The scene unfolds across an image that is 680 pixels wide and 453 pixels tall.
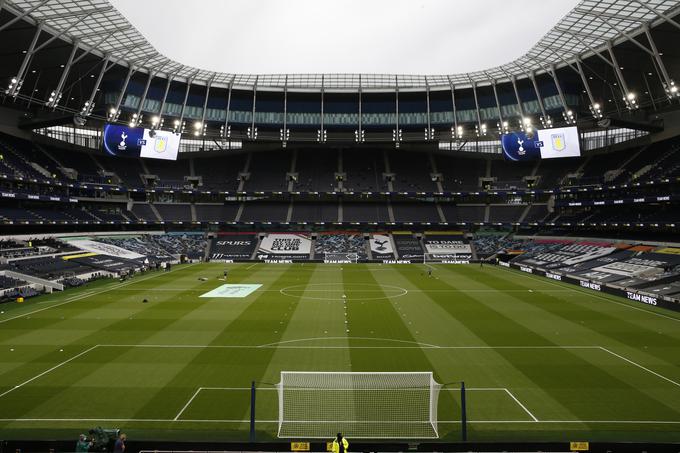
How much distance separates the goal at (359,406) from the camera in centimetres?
1380

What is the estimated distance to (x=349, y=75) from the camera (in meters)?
74.2

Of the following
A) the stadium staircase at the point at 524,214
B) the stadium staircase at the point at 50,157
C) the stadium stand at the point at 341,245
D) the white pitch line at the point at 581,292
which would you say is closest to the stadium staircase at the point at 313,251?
the stadium stand at the point at 341,245

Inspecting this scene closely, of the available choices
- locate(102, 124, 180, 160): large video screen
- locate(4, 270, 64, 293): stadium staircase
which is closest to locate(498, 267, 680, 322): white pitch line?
locate(4, 270, 64, 293): stadium staircase

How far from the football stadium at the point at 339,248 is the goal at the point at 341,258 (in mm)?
592

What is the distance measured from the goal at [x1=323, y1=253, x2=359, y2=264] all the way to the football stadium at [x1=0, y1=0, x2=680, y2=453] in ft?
1.94

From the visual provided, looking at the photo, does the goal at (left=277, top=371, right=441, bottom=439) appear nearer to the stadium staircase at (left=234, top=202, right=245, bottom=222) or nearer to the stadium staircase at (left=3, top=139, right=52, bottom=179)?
the stadium staircase at (left=3, top=139, right=52, bottom=179)

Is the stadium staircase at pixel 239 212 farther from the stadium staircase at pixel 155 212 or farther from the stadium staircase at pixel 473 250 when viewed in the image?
the stadium staircase at pixel 473 250

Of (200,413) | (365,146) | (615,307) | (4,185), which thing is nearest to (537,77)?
(365,146)

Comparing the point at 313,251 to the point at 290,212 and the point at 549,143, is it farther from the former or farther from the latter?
the point at 549,143

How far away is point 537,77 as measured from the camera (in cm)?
6762

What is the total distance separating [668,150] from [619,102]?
9181mm

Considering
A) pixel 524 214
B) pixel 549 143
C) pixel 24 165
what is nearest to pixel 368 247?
pixel 524 214

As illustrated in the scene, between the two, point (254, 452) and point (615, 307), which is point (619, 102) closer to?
point (615, 307)

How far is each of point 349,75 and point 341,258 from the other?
31118mm
